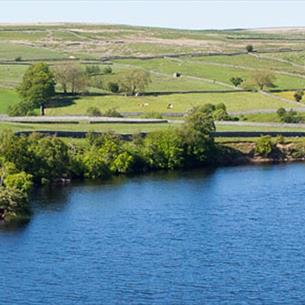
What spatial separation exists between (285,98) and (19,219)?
76.3m

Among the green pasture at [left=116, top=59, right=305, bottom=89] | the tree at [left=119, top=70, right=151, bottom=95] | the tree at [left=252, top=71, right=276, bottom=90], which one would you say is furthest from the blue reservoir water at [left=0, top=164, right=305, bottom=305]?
the green pasture at [left=116, top=59, right=305, bottom=89]

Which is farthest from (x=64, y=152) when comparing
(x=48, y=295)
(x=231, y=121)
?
(x=48, y=295)

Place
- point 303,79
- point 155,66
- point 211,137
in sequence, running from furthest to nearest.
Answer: point 155,66 → point 303,79 → point 211,137

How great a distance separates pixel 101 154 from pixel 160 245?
34114mm

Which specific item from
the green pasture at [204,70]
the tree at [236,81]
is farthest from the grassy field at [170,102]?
the green pasture at [204,70]

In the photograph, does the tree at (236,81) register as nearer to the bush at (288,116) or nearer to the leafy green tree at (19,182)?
the bush at (288,116)

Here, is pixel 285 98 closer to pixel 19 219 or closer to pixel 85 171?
pixel 85 171

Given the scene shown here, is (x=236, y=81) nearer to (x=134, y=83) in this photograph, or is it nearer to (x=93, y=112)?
(x=134, y=83)

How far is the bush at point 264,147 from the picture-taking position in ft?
378

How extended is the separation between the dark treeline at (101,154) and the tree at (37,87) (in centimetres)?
2819

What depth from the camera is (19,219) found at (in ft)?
266

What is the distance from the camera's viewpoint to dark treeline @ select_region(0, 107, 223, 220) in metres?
98.5

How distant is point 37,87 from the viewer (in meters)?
139

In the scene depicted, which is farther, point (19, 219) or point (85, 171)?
point (85, 171)
